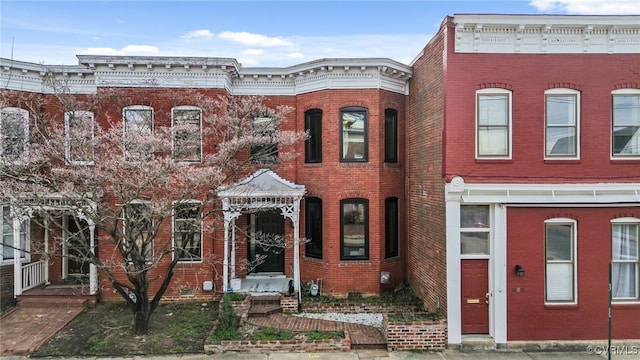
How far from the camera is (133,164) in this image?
8.83 m

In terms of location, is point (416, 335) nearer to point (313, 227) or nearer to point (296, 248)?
point (296, 248)

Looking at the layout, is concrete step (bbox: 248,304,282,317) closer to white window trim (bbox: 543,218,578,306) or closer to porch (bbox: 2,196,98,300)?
porch (bbox: 2,196,98,300)

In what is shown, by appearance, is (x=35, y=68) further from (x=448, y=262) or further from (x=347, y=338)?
(x=448, y=262)

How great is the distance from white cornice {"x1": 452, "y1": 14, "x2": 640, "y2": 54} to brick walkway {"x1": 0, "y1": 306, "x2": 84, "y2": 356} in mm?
12263

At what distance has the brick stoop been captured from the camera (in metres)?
10.6

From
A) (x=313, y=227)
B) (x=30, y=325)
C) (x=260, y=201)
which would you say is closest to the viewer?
(x=30, y=325)

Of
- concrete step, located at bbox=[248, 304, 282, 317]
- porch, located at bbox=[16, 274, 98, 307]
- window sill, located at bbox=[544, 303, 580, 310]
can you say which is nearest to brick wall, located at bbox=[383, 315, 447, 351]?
window sill, located at bbox=[544, 303, 580, 310]

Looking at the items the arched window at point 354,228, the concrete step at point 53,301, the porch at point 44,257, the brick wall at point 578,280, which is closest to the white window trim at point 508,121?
the brick wall at point 578,280

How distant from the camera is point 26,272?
1177 centimetres

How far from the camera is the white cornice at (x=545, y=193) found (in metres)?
9.04

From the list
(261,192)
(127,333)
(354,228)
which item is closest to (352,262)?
(354,228)

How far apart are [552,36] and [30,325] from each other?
15126 mm

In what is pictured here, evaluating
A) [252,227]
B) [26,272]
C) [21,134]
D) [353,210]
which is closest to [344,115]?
[353,210]

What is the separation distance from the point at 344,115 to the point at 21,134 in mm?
9284
